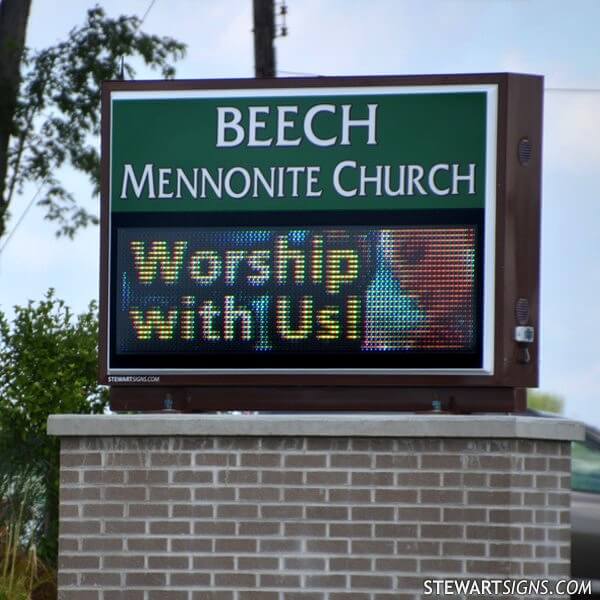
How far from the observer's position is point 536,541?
29.5 ft

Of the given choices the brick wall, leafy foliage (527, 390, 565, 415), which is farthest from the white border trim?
leafy foliage (527, 390, 565, 415)

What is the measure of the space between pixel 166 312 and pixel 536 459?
235cm

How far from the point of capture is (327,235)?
30.3 feet

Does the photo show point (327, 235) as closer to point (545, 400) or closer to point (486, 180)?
point (486, 180)

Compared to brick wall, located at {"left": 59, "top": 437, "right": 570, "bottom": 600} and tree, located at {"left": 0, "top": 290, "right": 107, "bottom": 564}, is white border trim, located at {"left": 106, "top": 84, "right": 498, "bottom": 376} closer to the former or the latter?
brick wall, located at {"left": 59, "top": 437, "right": 570, "bottom": 600}

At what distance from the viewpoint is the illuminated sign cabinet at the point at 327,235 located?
9.15 meters

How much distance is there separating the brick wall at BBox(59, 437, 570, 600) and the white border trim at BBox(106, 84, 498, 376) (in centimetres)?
42

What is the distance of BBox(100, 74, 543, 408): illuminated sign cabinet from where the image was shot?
9.15m

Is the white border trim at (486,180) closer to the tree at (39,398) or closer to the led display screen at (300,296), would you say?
the led display screen at (300,296)

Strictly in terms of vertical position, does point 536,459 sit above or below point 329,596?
above

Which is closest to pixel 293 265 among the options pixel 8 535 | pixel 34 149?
pixel 8 535

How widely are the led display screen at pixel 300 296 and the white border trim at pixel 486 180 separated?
0.17 feet

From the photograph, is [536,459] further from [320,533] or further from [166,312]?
[166,312]

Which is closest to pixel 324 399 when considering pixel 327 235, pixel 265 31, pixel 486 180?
pixel 327 235
